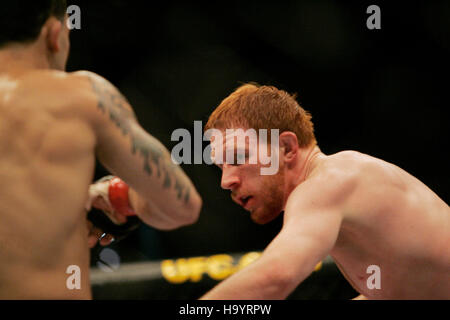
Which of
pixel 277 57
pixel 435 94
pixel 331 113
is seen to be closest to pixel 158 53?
pixel 277 57

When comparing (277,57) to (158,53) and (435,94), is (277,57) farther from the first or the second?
(435,94)

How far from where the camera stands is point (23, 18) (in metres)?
1.03

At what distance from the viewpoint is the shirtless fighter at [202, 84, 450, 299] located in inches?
47.8

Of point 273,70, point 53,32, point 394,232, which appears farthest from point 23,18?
point 273,70

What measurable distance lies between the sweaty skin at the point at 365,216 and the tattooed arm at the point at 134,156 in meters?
0.28

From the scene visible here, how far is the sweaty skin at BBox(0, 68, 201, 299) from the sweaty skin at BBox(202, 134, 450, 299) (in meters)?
0.45

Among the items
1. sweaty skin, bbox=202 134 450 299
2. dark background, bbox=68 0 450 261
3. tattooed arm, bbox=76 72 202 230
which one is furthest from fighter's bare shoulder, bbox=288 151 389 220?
dark background, bbox=68 0 450 261

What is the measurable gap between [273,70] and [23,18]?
7.51 feet

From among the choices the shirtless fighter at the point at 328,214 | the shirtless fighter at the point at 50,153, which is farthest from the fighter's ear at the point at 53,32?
the shirtless fighter at the point at 328,214

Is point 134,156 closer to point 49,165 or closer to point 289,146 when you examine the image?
point 49,165

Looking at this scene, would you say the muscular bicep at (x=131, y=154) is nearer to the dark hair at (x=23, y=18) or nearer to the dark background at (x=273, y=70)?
the dark hair at (x=23, y=18)

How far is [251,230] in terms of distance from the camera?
315 centimetres

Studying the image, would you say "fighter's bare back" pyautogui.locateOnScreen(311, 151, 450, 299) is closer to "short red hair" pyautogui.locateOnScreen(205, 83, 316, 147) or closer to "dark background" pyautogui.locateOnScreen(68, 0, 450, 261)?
"short red hair" pyautogui.locateOnScreen(205, 83, 316, 147)
